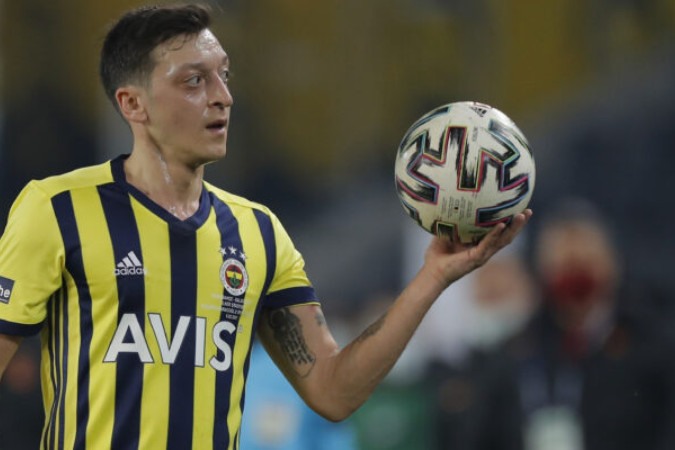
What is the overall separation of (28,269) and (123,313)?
0.26 metres

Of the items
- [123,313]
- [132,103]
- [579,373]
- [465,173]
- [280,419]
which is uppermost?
[132,103]

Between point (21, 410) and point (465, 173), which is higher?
point (465, 173)

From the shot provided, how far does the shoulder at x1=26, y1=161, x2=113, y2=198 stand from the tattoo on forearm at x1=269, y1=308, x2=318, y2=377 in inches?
24.1

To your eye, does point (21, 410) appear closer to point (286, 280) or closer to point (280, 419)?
point (280, 419)

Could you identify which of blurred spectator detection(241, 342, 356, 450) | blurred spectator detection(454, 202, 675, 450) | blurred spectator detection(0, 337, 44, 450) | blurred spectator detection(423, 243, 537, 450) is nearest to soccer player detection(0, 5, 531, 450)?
blurred spectator detection(454, 202, 675, 450)

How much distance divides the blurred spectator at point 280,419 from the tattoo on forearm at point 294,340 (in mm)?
3476

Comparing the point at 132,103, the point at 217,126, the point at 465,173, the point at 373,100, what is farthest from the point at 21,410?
the point at 465,173

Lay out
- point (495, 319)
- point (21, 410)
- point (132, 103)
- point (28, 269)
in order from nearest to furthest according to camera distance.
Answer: point (28, 269), point (132, 103), point (21, 410), point (495, 319)

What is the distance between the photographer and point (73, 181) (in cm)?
400

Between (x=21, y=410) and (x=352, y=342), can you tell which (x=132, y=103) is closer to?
(x=352, y=342)

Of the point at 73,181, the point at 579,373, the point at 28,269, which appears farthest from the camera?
the point at 579,373

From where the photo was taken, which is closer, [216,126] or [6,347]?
[6,347]

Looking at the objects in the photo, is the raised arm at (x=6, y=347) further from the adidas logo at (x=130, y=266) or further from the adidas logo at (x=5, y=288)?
the adidas logo at (x=130, y=266)

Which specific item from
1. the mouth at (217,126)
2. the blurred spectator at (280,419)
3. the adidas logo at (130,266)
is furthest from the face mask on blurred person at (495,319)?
the adidas logo at (130,266)
